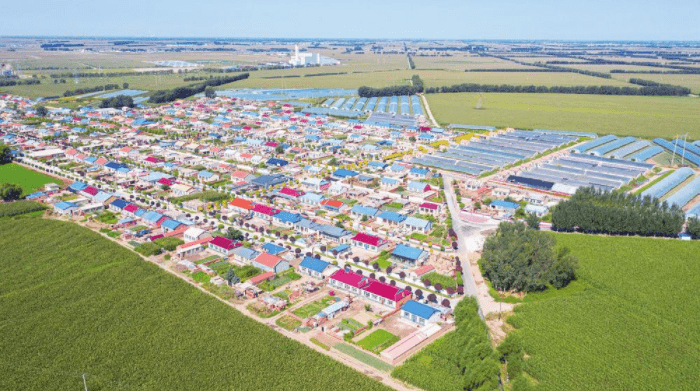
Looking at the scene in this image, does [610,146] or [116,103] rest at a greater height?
[610,146]

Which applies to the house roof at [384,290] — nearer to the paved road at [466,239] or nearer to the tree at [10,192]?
the paved road at [466,239]

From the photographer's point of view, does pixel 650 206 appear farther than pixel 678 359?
Yes

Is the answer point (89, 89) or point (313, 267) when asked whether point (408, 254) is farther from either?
point (89, 89)

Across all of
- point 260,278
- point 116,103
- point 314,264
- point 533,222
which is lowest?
point 260,278

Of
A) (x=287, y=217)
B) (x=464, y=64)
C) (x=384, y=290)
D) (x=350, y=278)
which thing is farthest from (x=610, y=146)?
(x=464, y=64)

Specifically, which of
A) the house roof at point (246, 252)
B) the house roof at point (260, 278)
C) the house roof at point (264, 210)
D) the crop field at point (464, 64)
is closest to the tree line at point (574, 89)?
the crop field at point (464, 64)

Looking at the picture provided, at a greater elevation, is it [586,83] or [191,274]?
[586,83]

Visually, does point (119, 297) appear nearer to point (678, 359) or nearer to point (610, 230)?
point (678, 359)

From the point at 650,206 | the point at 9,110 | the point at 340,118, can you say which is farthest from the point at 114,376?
the point at 9,110
